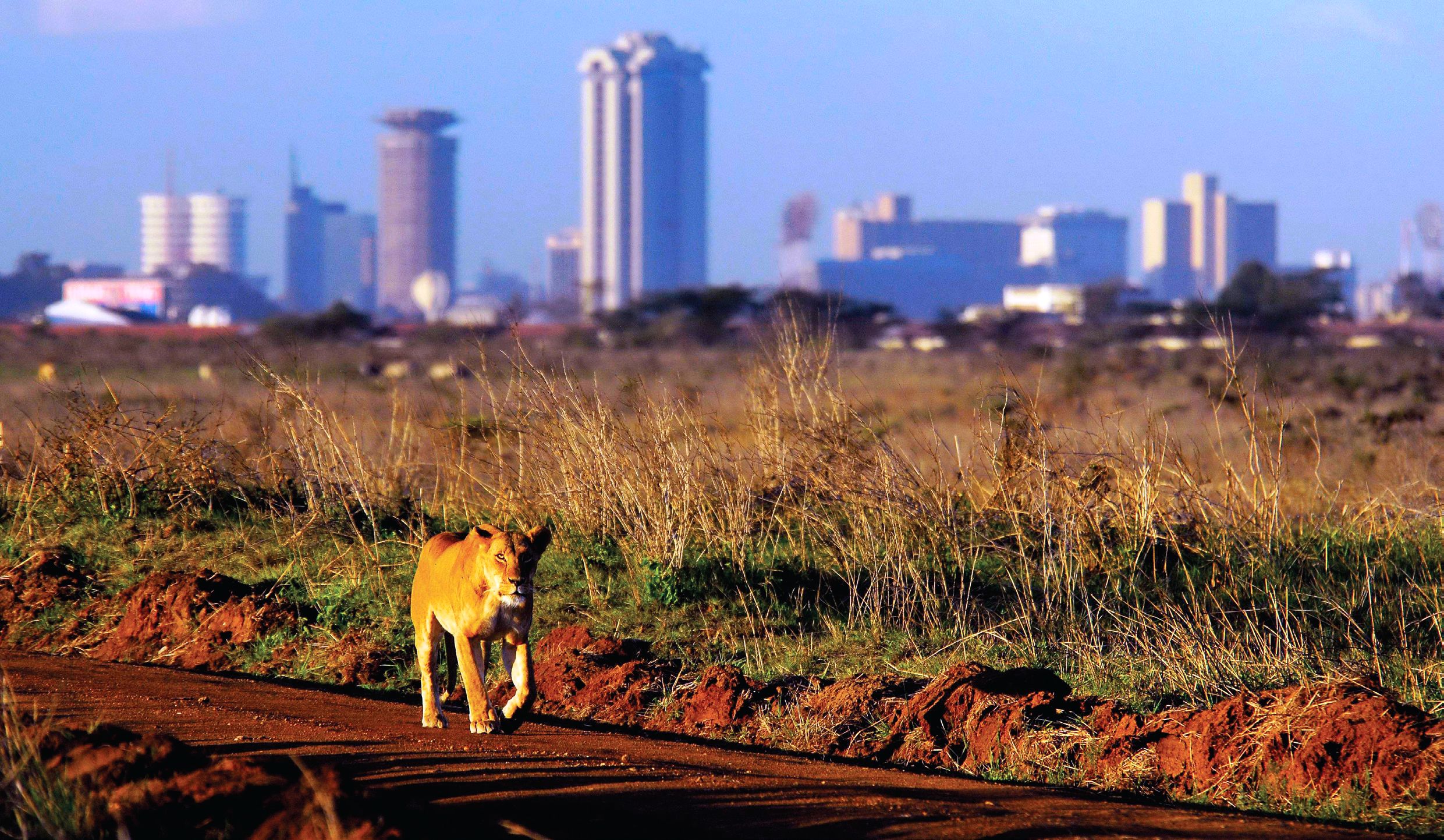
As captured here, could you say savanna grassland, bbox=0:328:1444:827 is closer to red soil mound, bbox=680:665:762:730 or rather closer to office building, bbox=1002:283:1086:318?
red soil mound, bbox=680:665:762:730

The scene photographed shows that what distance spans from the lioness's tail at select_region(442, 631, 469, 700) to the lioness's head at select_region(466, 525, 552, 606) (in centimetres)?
117

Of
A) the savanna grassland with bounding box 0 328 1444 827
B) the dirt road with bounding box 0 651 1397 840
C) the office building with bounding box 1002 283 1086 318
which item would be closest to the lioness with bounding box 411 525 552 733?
the dirt road with bounding box 0 651 1397 840

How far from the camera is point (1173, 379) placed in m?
36.8

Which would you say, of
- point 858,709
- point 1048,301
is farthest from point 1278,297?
point 858,709

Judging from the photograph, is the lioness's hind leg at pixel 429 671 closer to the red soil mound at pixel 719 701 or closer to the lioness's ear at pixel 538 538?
the lioness's ear at pixel 538 538

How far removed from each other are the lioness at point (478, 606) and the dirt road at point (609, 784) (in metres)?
0.16

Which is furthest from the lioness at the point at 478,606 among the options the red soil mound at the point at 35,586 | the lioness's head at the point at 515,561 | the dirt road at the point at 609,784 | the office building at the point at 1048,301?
the office building at the point at 1048,301

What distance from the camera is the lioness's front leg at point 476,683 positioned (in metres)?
5.62

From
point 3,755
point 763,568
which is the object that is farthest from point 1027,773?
point 3,755

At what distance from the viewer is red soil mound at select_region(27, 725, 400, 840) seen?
158 inches

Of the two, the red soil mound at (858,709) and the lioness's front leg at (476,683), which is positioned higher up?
the lioness's front leg at (476,683)

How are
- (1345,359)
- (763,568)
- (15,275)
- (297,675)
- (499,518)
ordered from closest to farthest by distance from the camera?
(297,675), (763,568), (499,518), (1345,359), (15,275)

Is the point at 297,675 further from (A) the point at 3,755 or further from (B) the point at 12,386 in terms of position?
(B) the point at 12,386

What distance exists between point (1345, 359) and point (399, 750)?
40.5 m
